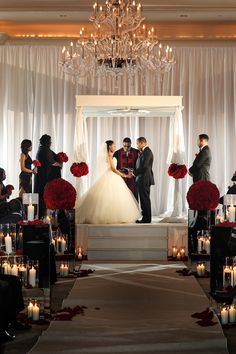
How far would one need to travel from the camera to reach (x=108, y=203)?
1248 cm

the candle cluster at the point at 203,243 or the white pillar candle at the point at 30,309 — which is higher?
the candle cluster at the point at 203,243

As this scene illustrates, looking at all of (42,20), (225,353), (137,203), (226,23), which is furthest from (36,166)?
(225,353)

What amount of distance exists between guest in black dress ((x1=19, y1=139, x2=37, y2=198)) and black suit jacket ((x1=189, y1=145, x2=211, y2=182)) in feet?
8.96

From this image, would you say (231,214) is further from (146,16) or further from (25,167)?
(146,16)

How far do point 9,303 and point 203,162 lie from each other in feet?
22.0

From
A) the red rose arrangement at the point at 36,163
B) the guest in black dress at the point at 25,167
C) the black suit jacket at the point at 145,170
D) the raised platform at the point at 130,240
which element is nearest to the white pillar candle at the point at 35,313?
the raised platform at the point at 130,240

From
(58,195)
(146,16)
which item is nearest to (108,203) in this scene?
(58,195)

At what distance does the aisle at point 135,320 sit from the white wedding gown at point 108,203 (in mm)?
2194

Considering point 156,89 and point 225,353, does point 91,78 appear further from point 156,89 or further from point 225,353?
point 225,353

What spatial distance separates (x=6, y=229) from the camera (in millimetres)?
7488

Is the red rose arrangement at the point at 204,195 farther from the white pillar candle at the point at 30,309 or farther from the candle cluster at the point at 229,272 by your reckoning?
the white pillar candle at the point at 30,309

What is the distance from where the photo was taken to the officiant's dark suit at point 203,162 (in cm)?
1262

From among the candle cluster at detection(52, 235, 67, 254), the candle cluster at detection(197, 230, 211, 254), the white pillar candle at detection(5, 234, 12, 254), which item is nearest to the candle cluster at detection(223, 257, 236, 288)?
the white pillar candle at detection(5, 234, 12, 254)

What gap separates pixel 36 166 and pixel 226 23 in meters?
5.18
